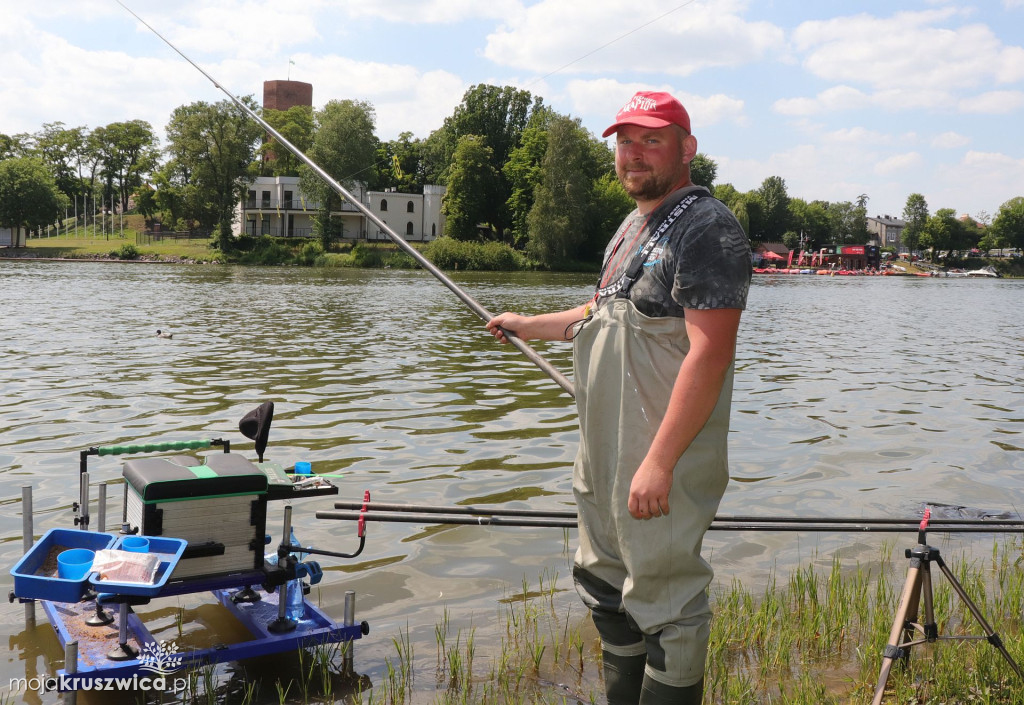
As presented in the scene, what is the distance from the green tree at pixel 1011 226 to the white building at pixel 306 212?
94659 millimetres

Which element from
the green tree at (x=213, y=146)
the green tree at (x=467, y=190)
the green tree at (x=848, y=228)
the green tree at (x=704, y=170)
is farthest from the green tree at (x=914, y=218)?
the green tree at (x=213, y=146)

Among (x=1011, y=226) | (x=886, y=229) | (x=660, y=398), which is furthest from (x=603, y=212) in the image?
(x=886, y=229)

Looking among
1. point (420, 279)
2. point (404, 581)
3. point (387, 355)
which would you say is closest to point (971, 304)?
point (420, 279)

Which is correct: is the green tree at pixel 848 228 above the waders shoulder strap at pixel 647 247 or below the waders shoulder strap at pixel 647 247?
above

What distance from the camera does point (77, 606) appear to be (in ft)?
15.0

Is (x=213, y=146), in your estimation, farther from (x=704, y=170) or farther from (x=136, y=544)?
(x=136, y=544)

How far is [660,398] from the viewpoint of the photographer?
3059mm

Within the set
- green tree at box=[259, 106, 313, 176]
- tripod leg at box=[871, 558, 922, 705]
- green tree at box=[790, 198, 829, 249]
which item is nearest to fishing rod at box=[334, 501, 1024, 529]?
tripod leg at box=[871, 558, 922, 705]

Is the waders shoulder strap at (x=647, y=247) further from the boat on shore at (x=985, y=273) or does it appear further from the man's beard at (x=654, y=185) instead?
the boat on shore at (x=985, y=273)

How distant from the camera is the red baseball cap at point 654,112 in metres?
3.10

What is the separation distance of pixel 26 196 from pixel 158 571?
95.4 metres

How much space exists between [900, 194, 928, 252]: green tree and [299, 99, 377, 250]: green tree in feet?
337

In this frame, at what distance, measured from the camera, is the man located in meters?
2.89

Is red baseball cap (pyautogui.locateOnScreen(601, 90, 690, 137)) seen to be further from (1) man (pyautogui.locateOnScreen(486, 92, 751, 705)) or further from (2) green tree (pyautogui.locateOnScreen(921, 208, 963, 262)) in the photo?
(2) green tree (pyautogui.locateOnScreen(921, 208, 963, 262))
